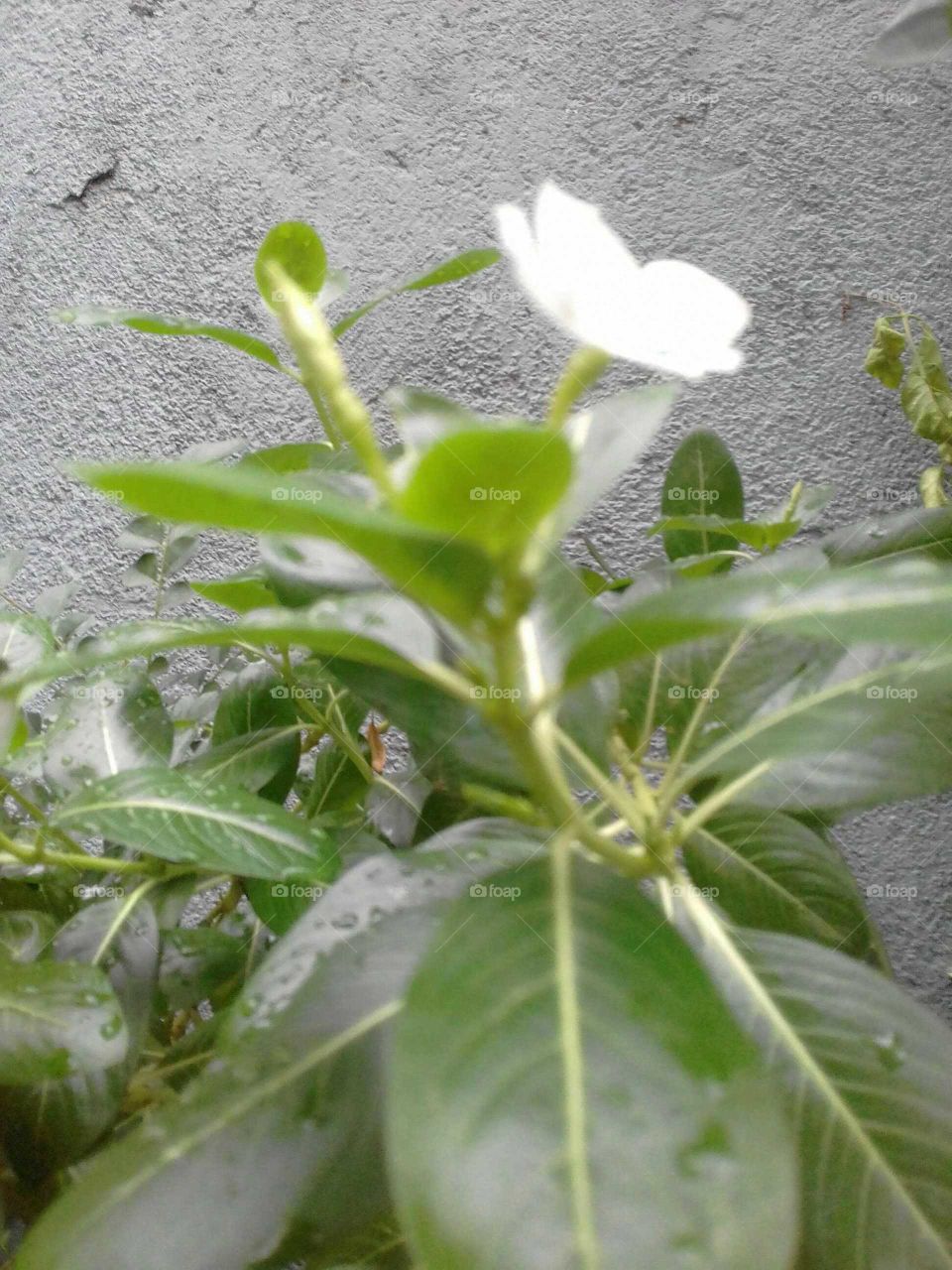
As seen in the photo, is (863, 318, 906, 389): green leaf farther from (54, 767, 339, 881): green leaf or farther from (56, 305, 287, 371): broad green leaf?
(54, 767, 339, 881): green leaf

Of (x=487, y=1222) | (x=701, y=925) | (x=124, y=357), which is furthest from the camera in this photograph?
(x=124, y=357)

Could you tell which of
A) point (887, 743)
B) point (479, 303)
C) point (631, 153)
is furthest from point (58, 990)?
point (631, 153)

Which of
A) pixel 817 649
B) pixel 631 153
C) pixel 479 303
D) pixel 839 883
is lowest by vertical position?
pixel 839 883

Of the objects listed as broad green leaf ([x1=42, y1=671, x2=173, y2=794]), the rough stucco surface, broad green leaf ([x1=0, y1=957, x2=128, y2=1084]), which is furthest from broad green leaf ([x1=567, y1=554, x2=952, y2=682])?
the rough stucco surface

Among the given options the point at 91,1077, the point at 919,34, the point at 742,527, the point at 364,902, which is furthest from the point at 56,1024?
the point at 919,34

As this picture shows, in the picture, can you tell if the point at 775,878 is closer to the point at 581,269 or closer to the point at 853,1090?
the point at 853,1090

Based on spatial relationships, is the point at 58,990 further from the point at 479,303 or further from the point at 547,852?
the point at 479,303

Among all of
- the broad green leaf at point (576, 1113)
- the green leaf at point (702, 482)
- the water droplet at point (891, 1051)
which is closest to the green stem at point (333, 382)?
the broad green leaf at point (576, 1113)
